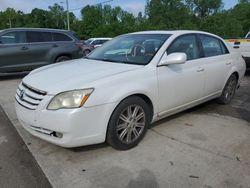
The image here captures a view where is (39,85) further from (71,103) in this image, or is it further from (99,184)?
(99,184)

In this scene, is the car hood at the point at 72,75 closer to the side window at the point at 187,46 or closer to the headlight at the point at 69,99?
the headlight at the point at 69,99

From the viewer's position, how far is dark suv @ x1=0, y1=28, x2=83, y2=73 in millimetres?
8133

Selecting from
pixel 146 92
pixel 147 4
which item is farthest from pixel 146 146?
pixel 147 4

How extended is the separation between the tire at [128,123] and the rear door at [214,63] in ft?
5.18

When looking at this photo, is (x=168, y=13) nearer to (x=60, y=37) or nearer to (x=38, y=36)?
(x=60, y=37)

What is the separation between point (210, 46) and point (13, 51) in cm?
619

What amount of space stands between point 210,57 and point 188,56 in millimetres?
648

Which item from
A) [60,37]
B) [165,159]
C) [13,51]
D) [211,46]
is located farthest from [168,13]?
[165,159]

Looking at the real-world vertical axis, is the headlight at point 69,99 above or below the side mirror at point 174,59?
below

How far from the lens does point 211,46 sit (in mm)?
4703

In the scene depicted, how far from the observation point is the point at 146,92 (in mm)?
3344

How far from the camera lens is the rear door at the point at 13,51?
26.5 ft

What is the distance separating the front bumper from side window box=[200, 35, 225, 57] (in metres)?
2.33

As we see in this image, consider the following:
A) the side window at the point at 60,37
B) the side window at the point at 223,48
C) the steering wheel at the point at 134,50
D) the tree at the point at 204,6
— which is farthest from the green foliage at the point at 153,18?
the steering wheel at the point at 134,50
